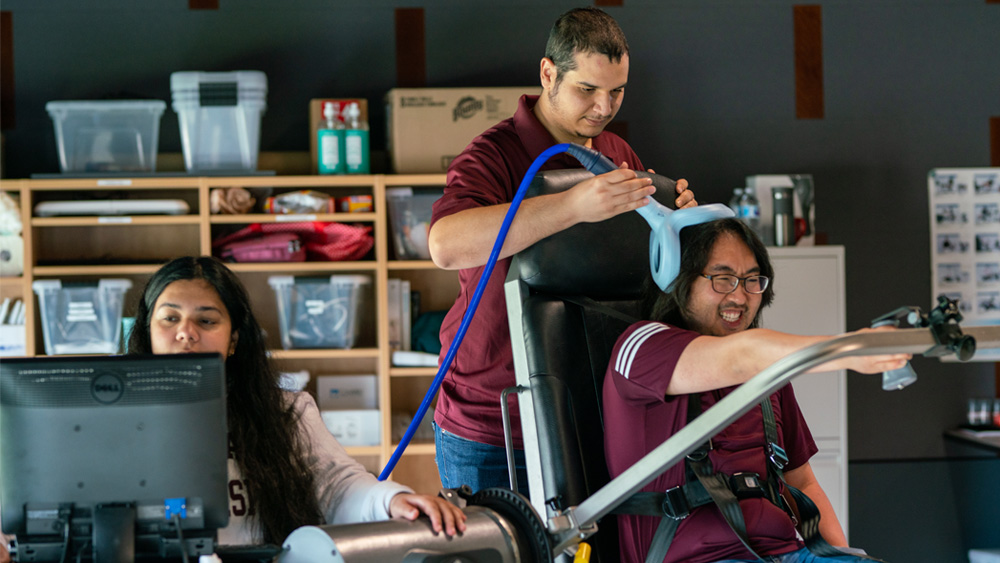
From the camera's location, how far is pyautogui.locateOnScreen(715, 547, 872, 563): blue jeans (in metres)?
1.63

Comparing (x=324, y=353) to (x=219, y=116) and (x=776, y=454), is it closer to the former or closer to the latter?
(x=219, y=116)

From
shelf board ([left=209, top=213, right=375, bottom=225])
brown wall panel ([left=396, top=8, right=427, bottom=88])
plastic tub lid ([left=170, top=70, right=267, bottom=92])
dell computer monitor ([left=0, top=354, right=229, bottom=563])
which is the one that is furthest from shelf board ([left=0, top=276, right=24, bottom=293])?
dell computer monitor ([left=0, top=354, right=229, bottom=563])

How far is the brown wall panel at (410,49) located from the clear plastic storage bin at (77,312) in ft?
4.85

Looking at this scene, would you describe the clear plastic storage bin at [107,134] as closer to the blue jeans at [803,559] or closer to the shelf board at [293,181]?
the shelf board at [293,181]

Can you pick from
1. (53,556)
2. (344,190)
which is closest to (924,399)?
(344,190)

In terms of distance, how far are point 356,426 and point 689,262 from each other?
234 centimetres

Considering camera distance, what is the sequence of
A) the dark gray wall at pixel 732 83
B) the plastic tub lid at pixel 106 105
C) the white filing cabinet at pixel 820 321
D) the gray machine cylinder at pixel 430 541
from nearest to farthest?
the gray machine cylinder at pixel 430 541
the white filing cabinet at pixel 820 321
the plastic tub lid at pixel 106 105
the dark gray wall at pixel 732 83

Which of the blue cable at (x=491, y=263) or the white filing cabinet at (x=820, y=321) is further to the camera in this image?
the white filing cabinet at (x=820, y=321)

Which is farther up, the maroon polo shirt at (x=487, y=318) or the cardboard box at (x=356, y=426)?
the maroon polo shirt at (x=487, y=318)

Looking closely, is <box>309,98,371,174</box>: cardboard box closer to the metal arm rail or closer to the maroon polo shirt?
the maroon polo shirt

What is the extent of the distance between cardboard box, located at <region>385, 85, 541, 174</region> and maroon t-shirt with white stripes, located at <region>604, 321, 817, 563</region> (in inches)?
91.5

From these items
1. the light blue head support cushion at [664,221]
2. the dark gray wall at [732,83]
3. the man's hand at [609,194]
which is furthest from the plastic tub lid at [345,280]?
the man's hand at [609,194]

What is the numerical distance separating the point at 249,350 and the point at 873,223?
332 cm

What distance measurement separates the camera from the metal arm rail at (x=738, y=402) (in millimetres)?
1126
